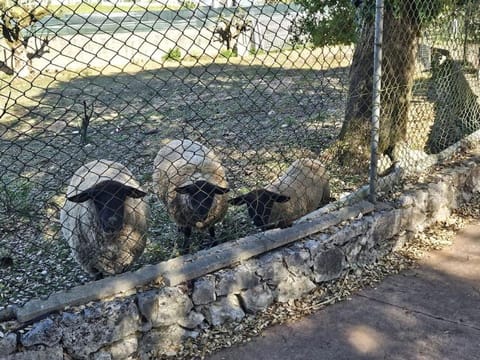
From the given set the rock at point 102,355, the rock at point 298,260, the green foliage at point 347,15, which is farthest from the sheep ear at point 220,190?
the green foliage at point 347,15

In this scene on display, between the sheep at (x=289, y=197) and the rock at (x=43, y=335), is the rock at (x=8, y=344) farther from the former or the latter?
the sheep at (x=289, y=197)

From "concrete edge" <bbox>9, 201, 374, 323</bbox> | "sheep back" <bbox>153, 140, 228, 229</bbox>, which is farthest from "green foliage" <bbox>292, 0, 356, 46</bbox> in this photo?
"concrete edge" <bbox>9, 201, 374, 323</bbox>

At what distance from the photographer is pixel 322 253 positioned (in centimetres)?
353

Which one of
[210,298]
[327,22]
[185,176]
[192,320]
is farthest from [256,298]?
[327,22]

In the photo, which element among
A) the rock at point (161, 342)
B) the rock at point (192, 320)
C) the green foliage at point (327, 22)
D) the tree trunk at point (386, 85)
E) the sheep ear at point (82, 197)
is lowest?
the rock at point (161, 342)

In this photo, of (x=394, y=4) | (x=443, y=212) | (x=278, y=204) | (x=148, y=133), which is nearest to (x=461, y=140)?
(x=443, y=212)

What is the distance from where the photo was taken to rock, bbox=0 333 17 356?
2500 mm

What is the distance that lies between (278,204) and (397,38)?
207 centimetres

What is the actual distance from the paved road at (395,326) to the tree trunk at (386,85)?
5.65 feet

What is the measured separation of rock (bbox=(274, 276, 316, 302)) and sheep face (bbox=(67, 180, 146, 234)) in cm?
106

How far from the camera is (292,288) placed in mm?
3406

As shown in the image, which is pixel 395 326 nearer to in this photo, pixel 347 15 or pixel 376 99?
pixel 376 99

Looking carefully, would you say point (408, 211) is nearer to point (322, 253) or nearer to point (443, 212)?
point (443, 212)

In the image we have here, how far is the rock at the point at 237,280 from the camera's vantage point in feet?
10.3
